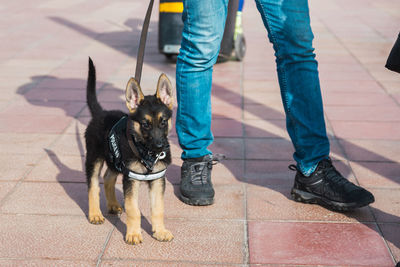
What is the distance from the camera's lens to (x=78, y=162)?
13.9 feet

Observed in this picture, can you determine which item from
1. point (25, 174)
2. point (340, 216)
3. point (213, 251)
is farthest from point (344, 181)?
point (25, 174)

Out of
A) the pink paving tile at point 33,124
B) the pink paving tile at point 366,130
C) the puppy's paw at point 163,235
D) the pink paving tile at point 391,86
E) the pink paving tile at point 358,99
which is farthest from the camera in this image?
the pink paving tile at point 391,86

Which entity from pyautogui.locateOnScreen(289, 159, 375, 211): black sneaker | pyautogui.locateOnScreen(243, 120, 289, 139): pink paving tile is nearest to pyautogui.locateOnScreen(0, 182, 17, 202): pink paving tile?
pyautogui.locateOnScreen(289, 159, 375, 211): black sneaker

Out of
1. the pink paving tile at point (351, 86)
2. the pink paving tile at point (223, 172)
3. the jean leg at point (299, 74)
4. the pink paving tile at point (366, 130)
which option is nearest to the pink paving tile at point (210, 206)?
the pink paving tile at point (223, 172)

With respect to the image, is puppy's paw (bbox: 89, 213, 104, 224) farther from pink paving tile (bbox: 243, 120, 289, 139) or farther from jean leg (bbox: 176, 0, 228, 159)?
pink paving tile (bbox: 243, 120, 289, 139)

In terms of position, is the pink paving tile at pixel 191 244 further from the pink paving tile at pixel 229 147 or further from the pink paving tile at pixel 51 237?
the pink paving tile at pixel 229 147

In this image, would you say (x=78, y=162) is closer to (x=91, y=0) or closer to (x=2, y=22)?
(x=2, y=22)

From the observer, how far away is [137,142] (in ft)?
9.65

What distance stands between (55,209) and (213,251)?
1.10 meters

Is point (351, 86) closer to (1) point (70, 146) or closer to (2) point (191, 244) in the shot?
(1) point (70, 146)

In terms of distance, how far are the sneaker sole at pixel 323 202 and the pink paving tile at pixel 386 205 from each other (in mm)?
137

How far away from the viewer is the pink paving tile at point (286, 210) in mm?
3361

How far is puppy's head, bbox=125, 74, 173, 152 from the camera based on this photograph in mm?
2859

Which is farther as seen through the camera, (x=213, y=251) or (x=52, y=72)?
(x=52, y=72)
